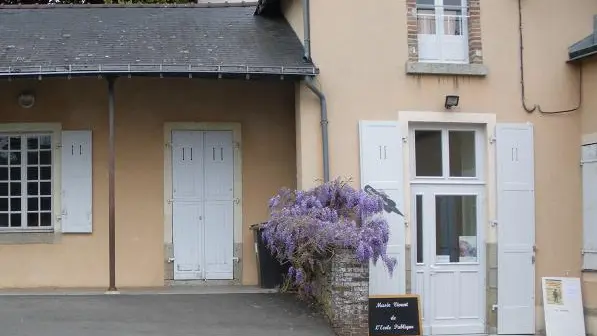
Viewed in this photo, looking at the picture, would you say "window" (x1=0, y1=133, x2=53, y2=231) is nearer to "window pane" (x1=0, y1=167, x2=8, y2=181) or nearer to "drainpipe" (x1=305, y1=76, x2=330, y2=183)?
"window pane" (x1=0, y1=167, x2=8, y2=181)

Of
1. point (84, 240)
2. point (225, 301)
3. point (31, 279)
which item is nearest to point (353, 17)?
point (225, 301)

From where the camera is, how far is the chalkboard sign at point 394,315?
8891 mm

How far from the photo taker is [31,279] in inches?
411

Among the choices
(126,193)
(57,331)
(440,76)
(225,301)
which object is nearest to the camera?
(57,331)

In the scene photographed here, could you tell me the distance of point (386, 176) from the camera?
9.68m

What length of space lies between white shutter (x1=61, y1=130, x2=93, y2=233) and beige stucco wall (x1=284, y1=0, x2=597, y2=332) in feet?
10.3

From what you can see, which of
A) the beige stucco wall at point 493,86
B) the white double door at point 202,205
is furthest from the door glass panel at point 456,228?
the white double door at point 202,205

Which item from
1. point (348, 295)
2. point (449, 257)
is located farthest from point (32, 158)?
point (449, 257)

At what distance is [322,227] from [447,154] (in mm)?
2530

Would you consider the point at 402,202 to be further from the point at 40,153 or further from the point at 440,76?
the point at 40,153

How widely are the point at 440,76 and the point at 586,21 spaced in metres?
2.26

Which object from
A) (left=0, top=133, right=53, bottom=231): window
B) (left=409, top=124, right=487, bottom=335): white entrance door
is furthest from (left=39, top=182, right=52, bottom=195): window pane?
(left=409, top=124, right=487, bottom=335): white entrance door

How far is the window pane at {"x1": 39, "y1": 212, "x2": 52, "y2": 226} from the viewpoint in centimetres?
1067

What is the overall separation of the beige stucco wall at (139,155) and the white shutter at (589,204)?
3.99 meters
